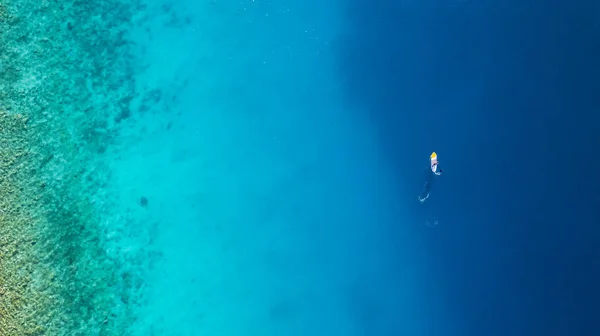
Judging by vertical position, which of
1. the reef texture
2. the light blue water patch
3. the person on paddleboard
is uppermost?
the person on paddleboard

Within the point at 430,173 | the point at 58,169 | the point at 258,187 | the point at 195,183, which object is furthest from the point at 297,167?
the point at 58,169

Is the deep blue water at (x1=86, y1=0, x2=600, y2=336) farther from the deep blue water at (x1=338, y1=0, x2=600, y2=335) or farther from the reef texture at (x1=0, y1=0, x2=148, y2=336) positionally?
the reef texture at (x1=0, y1=0, x2=148, y2=336)

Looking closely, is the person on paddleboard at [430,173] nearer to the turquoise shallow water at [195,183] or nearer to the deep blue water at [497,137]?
the deep blue water at [497,137]

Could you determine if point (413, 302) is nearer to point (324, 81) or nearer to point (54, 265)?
point (324, 81)

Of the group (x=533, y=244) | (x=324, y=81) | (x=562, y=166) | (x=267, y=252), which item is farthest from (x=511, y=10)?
(x=267, y=252)

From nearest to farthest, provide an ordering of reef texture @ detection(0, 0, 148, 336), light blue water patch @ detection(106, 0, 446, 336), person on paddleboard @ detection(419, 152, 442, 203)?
reef texture @ detection(0, 0, 148, 336) → light blue water patch @ detection(106, 0, 446, 336) → person on paddleboard @ detection(419, 152, 442, 203)

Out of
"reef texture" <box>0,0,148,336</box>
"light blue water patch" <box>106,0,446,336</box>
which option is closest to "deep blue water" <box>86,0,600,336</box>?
"light blue water patch" <box>106,0,446,336</box>
